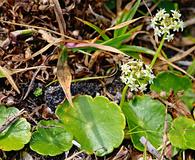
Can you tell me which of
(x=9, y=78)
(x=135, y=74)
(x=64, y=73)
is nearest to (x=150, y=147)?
(x=135, y=74)

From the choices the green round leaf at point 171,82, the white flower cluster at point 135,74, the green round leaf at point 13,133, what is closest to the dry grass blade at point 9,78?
the green round leaf at point 13,133

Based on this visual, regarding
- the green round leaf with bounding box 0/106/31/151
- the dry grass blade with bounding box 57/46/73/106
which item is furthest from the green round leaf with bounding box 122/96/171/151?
the green round leaf with bounding box 0/106/31/151

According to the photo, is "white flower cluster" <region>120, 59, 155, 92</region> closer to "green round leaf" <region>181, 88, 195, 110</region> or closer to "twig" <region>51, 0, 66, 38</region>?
"green round leaf" <region>181, 88, 195, 110</region>

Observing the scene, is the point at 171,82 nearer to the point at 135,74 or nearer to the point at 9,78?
the point at 135,74

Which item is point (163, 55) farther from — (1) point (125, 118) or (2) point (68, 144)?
(2) point (68, 144)

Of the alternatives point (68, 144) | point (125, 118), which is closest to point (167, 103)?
point (125, 118)

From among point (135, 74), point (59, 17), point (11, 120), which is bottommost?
point (11, 120)

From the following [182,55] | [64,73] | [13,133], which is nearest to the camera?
[13,133]
